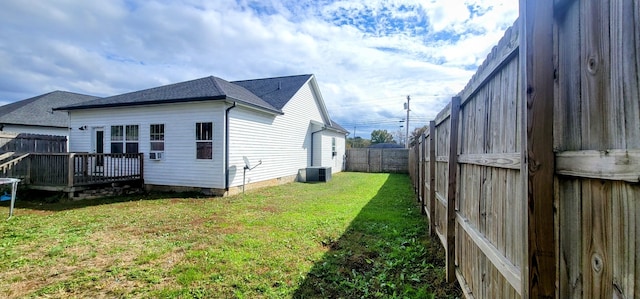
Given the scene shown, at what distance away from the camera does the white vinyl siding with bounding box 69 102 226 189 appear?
9.61m

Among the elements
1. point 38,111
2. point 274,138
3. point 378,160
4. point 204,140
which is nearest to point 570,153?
point 204,140

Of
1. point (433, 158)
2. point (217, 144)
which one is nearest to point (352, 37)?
point (217, 144)

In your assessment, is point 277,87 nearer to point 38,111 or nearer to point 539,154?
point 539,154

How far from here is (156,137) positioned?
10391 millimetres

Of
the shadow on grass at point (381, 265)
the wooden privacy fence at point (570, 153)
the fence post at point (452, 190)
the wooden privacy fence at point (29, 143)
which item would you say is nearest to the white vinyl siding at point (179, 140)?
the wooden privacy fence at point (29, 143)

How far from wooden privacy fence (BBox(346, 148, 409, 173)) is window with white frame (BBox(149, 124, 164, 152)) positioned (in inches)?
526

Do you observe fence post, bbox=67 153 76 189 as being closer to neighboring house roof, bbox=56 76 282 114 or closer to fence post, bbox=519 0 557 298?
neighboring house roof, bbox=56 76 282 114

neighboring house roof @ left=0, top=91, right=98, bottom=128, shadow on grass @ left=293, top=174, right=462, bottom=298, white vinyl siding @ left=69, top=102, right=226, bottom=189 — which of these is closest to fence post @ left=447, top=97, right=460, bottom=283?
shadow on grass @ left=293, top=174, right=462, bottom=298

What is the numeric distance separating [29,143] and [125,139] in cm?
366

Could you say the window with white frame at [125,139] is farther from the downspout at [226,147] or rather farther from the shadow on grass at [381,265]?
the shadow on grass at [381,265]

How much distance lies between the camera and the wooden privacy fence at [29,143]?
1031 cm

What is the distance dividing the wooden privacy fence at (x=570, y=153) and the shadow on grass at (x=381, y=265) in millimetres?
1495

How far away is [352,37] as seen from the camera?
40.3 feet

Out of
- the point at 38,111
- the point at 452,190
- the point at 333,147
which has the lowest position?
the point at 452,190
